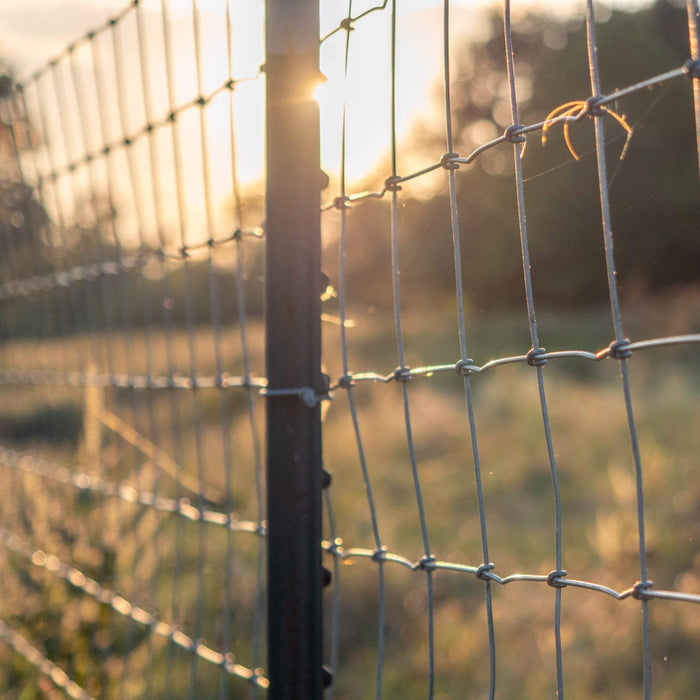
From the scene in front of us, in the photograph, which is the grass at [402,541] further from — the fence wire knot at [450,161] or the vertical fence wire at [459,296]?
the fence wire knot at [450,161]

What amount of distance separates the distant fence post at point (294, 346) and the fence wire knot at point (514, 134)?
0.98ft

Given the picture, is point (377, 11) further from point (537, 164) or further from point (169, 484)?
point (169, 484)

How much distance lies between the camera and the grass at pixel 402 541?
2.14 m

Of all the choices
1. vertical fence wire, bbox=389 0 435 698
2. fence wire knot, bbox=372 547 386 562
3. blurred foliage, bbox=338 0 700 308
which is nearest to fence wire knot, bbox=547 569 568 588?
vertical fence wire, bbox=389 0 435 698

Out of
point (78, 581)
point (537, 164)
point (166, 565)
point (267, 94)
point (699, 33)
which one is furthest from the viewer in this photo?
point (166, 565)

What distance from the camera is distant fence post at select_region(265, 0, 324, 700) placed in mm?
1069

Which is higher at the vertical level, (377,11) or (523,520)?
(377,11)

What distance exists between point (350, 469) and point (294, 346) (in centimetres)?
330

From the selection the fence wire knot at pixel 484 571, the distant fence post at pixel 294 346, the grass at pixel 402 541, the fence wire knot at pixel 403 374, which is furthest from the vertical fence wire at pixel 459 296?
the grass at pixel 402 541

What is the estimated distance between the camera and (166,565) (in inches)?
119

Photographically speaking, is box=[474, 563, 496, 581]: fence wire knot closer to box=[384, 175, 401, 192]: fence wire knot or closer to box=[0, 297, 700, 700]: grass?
box=[0, 297, 700, 700]: grass

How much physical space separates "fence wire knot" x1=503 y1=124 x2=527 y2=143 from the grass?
0.62 meters

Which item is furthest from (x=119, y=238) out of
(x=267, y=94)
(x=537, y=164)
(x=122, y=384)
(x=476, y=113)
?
(x=476, y=113)

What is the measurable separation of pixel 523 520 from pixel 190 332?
2573mm
